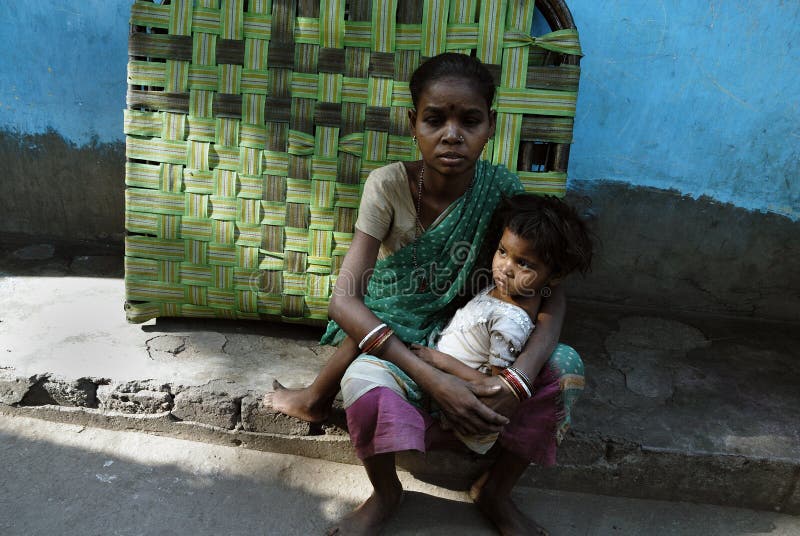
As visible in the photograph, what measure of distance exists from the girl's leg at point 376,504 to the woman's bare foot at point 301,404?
301 millimetres

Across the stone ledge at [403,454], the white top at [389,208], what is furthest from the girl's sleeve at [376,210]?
the stone ledge at [403,454]

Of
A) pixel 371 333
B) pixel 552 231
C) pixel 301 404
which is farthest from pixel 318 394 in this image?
pixel 552 231

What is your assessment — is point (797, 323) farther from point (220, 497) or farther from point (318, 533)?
point (220, 497)

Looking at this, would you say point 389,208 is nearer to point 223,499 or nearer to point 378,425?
point 378,425

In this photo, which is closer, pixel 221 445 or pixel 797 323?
pixel 221 445

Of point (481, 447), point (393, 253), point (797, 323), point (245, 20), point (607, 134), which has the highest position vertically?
point (245, 20)

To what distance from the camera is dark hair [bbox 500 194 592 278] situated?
1833mm

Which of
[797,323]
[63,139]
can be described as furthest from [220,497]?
[797,323]

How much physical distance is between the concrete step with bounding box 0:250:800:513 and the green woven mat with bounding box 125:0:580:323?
19 centimetres

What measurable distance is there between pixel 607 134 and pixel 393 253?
4.04 feet

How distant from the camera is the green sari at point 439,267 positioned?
2.06 m

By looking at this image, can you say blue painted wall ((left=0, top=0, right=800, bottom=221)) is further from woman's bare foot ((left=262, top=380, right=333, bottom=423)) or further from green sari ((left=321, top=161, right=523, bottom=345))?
woman's bare foot ((left=262, top=380, right=333, bottom=423))

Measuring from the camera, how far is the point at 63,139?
10.1ft

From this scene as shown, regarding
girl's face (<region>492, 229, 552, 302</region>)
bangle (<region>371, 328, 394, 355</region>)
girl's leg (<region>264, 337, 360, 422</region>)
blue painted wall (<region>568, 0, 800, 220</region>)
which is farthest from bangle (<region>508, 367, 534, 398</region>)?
blue painted wall (<region>568, 0, 800, 220</region>)
